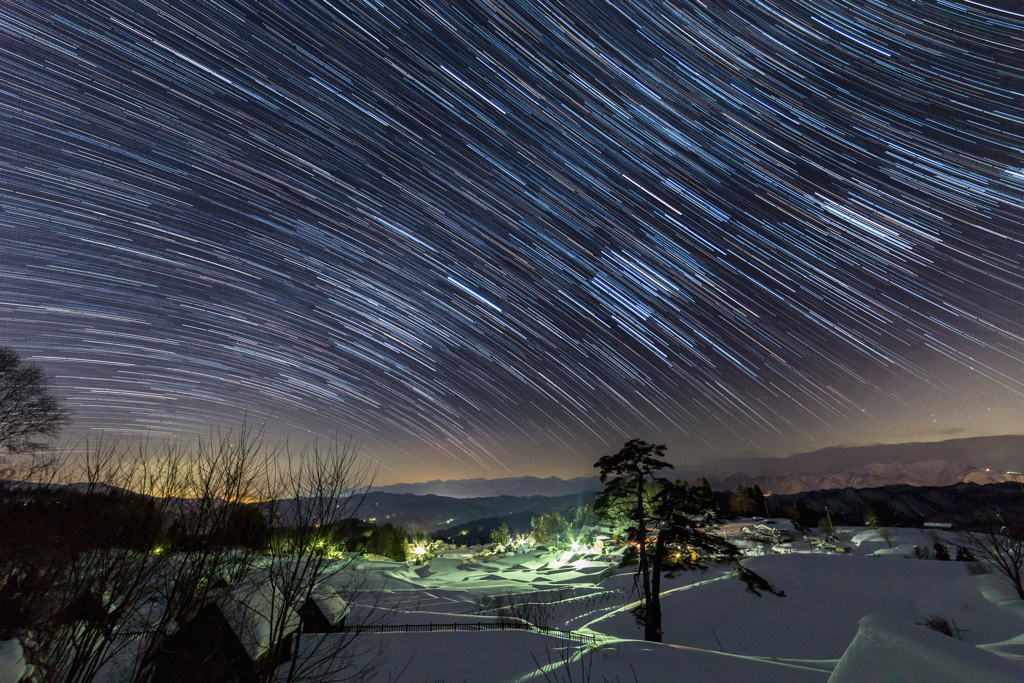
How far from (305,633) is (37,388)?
2170cm

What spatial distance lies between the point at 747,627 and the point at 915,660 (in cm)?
2339

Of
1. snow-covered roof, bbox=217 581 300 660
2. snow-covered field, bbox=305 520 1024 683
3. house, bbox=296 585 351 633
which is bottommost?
snow-covered field, bbox=305 520 1024 683

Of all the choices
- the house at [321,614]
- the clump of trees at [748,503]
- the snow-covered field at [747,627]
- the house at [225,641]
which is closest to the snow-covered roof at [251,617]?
the house at [225,641]

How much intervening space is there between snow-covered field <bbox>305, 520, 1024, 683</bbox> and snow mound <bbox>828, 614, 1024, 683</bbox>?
0.09 feet

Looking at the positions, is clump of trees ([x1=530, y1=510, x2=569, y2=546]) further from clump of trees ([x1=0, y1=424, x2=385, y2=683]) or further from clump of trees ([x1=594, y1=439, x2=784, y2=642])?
clump of trees ([x1=0, y1=424, x2=385, y2=683])

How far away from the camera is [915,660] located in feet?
27.8

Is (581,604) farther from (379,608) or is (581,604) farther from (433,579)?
(433,579)

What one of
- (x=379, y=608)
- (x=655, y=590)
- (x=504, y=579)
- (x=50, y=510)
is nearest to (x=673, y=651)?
(x=655, y=590)

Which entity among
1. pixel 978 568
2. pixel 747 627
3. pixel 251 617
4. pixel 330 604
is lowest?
pixel 747 627

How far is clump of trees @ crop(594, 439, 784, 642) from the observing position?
67.2 feet

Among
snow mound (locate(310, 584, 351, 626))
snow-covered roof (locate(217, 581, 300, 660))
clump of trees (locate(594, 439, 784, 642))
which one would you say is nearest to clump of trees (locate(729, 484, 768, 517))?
clump of trees (locate(594, 439, 784, 642))

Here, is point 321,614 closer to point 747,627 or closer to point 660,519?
point 660,519

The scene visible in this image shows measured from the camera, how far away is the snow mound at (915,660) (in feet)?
26.1

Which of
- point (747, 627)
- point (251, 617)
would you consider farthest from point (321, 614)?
point (747, 627)
